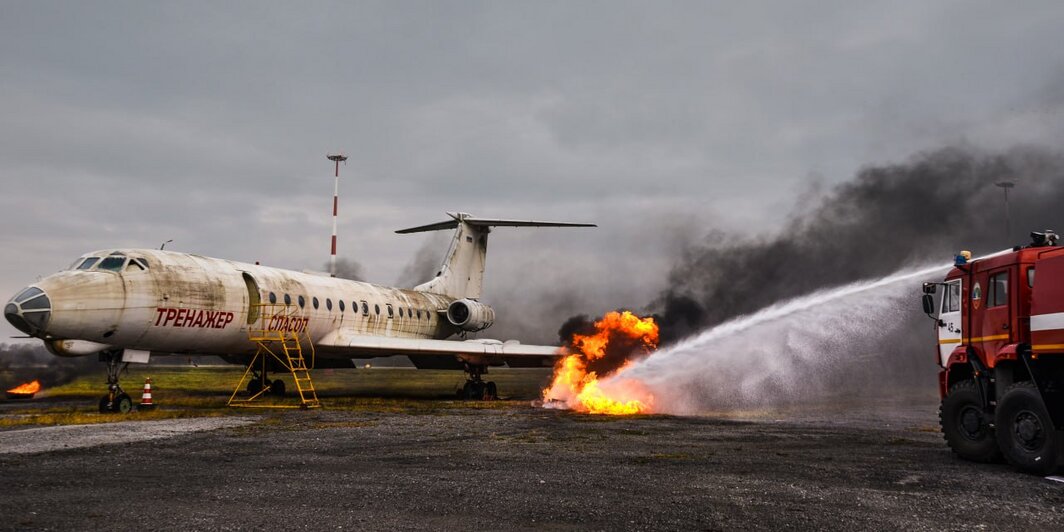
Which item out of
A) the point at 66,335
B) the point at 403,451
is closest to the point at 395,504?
the point at 403,451

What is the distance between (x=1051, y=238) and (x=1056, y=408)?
10.6ft

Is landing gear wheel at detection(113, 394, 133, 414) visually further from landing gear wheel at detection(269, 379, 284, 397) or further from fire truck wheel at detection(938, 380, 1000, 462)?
fire truck wheel at detection(938, 380, 1000, 462)

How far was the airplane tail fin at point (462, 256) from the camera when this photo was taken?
3859 cm

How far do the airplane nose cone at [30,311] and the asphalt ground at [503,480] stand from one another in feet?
13.2

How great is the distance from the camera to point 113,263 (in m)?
21.4

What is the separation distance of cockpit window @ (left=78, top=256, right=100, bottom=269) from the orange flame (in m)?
9.42

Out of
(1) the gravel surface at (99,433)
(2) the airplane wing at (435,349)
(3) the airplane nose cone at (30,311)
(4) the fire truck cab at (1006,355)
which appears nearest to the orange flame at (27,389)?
(2) the airplane wing at (435,349)

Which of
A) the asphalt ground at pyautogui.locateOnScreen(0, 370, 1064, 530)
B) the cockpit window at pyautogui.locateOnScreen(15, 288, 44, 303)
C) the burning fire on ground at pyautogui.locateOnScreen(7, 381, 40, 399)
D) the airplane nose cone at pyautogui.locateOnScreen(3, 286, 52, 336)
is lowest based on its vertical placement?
the burning fire on ground at pyautogui.locateOnScreen(7, 381, 40, 399)

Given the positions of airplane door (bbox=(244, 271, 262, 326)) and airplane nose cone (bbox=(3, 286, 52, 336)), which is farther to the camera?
airplane door (bbox=(244, 271, 262, 326))

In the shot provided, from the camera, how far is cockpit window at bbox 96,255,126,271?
21.2 m

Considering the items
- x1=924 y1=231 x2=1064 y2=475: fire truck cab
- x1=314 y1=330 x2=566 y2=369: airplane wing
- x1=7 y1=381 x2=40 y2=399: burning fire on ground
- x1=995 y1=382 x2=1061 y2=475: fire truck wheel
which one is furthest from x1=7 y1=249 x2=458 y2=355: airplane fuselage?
x1=995 y1=382 x2=1061 y2=475: fire truck wheel

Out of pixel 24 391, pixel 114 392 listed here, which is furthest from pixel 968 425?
pixel 24 391

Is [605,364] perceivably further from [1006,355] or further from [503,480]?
[503,480]

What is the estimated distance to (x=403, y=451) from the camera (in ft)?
42.5
